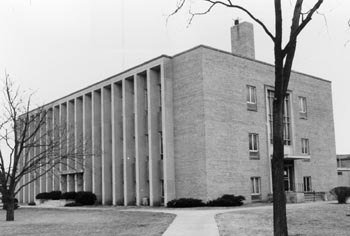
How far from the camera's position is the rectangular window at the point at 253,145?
36991 mm

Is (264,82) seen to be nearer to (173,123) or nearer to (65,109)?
(173,123)

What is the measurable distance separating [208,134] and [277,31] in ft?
75.1

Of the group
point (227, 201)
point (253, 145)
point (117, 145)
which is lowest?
point (227, 201)

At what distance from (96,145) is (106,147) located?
1.88m

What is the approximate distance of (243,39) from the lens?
40.7 m

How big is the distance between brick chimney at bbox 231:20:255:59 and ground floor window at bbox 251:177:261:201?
10.5 m

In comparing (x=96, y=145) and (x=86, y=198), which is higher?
(x=96, y=145)

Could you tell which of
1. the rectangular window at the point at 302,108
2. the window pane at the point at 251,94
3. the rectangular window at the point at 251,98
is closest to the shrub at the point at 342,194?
the rectangular window at the point at 251,98

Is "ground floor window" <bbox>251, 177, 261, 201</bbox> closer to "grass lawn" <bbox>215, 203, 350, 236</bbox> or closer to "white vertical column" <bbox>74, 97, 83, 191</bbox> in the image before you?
"grass lawn" <bbox>215, 203, 350, 236</bbox>

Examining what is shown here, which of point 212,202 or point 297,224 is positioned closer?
point 297,224

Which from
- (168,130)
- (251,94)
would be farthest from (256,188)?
(168,130)

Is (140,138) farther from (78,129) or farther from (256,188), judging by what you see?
(78,129)

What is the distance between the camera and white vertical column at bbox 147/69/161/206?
36.1m

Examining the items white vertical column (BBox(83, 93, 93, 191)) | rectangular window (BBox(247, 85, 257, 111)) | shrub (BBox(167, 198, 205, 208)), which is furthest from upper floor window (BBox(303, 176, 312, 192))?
white vertical column (BBox(83, 93, 93, 191))
